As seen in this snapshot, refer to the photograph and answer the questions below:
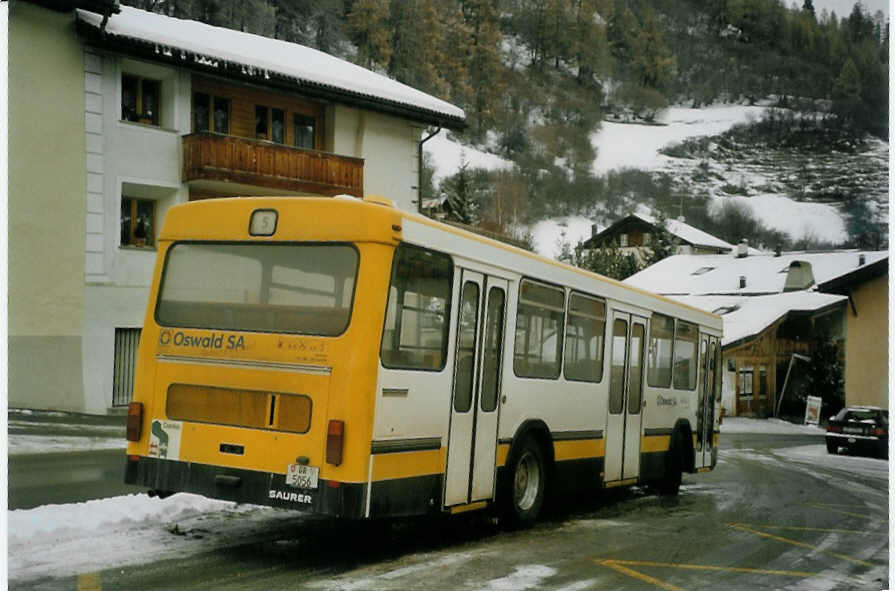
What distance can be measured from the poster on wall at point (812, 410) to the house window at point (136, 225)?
748cm

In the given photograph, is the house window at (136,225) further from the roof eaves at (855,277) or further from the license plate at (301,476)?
the roof eaves at (855,277)

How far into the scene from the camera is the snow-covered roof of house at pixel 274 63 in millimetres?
9523

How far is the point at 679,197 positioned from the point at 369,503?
19.6ft

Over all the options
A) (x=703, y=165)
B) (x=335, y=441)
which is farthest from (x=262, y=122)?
(x=335, y=441)

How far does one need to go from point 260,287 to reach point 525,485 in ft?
11.6

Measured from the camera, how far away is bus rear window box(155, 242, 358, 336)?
23.8 feet

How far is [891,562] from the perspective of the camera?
28.0ft

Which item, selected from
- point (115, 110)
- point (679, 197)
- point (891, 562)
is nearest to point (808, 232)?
point (679, 197)

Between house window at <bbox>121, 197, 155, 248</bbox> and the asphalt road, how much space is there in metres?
2.64

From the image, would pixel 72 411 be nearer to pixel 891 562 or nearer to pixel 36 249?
pixel 36 249

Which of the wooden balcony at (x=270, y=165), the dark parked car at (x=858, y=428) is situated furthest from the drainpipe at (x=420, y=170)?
the dark parked car at (x=858, y=428)

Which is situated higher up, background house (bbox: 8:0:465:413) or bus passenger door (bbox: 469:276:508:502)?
background house (bbox: 8:0:465:413)

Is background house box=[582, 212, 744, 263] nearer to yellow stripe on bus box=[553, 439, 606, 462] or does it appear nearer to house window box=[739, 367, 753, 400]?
yellow stripe on bus box=[553, 439, 606, 462]

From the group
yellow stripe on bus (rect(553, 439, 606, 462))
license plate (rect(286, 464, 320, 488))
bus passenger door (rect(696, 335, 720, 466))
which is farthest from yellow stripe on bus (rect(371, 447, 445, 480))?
bus passenger door (rect(696, 335, 720, 466))
